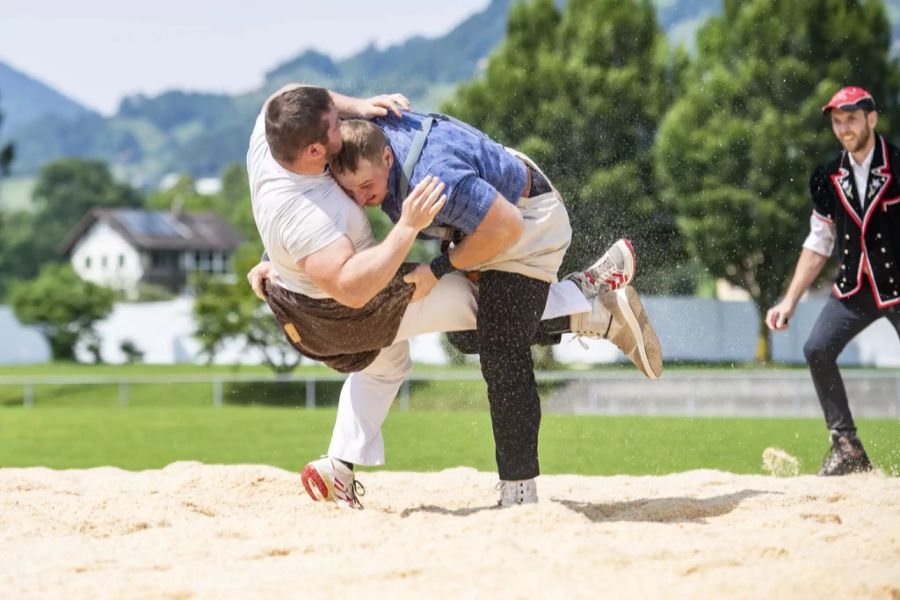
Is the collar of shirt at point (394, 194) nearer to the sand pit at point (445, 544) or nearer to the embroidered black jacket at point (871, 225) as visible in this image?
the sand pit at point (445, 544)

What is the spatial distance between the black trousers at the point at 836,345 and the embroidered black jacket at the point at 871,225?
2.6 inches

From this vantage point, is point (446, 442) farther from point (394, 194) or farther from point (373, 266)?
point (373, 266)

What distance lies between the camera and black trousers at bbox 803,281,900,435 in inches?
227

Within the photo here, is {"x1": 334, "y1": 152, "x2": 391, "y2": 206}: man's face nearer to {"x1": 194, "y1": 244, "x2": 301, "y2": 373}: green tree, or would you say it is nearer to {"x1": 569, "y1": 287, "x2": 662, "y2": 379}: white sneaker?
{"x1": 569, "y1": 287, "x2": 662, "y2": 379}: white sneaker

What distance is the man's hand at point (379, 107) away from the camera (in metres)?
4.20

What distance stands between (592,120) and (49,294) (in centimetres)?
1883

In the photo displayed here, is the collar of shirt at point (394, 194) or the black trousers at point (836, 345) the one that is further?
the black trousers at point (836, 345)

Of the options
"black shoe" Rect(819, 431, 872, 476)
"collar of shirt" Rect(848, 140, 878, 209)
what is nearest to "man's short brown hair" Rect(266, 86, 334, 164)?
"collar of shirt" Rect(848, 140, 878, 209)

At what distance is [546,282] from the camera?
14.3 ft

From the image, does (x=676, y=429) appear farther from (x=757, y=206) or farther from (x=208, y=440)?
(x=757, y=206)

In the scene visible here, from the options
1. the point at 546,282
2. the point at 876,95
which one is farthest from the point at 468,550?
the point at 876,95

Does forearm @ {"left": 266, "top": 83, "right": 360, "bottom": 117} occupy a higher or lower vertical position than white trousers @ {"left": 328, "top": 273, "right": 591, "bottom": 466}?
higher

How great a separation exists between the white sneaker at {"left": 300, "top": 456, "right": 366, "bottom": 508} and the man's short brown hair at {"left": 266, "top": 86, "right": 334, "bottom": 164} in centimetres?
127

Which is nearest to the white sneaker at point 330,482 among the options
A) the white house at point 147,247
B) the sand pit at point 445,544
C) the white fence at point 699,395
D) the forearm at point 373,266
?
the sand pit at point 445,544
